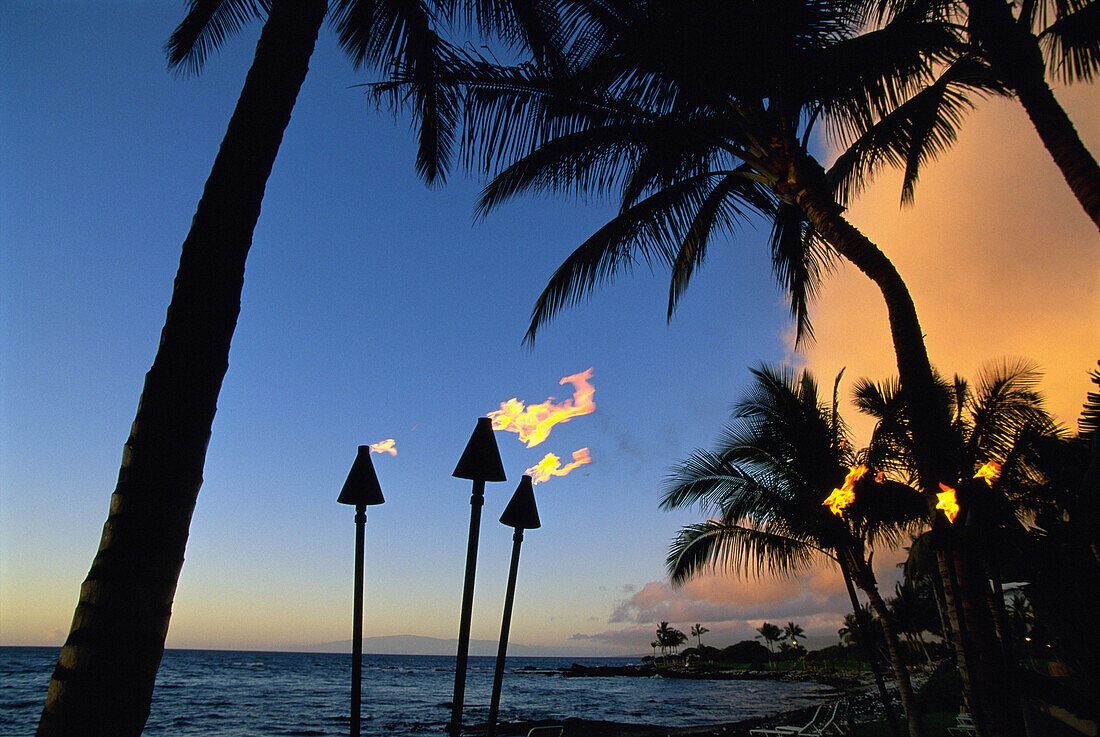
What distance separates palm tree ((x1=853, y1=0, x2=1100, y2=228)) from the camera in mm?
4504

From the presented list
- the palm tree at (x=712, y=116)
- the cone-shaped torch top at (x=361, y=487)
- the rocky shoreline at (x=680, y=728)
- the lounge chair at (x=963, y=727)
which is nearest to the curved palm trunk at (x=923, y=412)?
the palm tree at (x=712, y=116)

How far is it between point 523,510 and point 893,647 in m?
8.79

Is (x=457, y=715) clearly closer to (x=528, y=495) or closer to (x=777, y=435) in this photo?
(x=528, y=495)

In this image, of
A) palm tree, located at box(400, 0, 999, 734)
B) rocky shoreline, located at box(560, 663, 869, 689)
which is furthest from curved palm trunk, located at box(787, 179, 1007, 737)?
rocky shoreline, located at box(560, 663, 869, 689)

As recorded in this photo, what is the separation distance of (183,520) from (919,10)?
677 centimetres

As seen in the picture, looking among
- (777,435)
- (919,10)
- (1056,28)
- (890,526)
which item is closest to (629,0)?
(919,10)

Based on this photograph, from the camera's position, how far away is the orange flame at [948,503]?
454 centimetres

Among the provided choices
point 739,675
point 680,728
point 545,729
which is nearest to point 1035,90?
point 545,729

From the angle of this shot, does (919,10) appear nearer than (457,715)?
No

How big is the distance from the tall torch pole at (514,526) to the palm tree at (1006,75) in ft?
14.7

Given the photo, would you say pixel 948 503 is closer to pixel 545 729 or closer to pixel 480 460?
pixel 480 460

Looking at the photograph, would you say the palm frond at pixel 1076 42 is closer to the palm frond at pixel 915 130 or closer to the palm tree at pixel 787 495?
the palm frond at pixel 915 130

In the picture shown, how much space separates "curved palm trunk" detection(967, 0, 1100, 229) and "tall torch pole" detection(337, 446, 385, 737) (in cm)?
530

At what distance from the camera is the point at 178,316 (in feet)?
8.73
